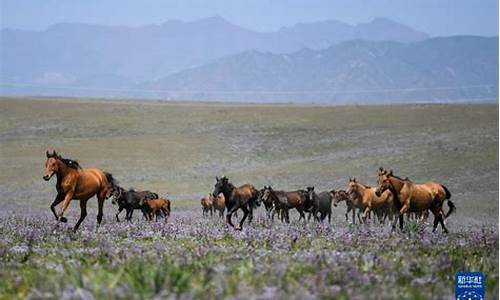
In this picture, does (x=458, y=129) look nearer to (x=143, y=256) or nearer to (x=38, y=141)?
(x=38, y=141)

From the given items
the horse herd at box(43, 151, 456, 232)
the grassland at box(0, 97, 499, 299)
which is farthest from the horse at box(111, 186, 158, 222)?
the grassland at box(0, 97, 499, 299)

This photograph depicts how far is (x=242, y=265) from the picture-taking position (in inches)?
359

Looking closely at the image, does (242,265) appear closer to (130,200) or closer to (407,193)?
(407,193)

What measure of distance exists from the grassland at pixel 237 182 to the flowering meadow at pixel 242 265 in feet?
0.11

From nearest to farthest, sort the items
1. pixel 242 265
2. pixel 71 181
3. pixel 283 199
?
pixel 242 265
pixel 71 181
pixel 283 199

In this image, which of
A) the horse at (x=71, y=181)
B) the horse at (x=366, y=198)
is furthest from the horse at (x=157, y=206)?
the horse at (x=71, y=181)

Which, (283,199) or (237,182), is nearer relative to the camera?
(283,199)

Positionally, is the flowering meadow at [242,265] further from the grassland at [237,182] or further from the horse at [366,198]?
the horse at [366,198]

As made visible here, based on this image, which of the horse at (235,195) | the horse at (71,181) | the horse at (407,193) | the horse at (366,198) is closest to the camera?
the horse at (71,181)

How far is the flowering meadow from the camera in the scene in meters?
7.30

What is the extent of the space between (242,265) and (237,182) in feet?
139

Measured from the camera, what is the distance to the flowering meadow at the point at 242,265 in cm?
730

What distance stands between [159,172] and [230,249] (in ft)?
149

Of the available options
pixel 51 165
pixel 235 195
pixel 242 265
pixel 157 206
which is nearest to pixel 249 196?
pixel 235 195
